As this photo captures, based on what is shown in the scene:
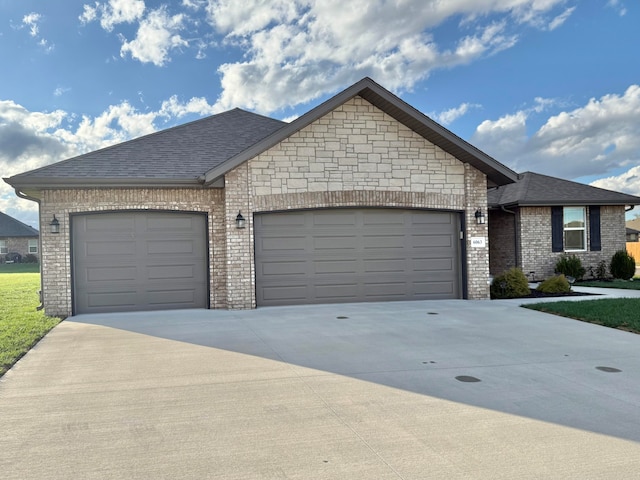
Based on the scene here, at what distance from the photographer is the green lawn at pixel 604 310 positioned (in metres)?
8.88

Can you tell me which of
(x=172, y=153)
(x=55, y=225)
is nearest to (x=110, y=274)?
(x=55, y=225)

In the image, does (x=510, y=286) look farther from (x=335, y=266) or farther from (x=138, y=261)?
(x=138, y=261)

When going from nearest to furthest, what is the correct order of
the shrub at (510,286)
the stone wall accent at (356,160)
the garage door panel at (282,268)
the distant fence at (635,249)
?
the stone wall accent at (356,160), the garage door panel at (282,268), the shrub at (510,286), the distant fence at (635,249)

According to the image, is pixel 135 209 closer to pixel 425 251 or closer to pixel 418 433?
pixel 425 251

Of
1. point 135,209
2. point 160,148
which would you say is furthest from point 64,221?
point 160,148

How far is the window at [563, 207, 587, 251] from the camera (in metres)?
18.3

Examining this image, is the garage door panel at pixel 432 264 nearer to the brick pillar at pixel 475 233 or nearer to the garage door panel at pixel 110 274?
the brick pillar at pixel 475 233

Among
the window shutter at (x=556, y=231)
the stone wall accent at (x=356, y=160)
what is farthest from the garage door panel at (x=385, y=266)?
the window shutter at (x=556, y=231)

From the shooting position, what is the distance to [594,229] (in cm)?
1842

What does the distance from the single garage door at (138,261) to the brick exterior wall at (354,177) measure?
110 centimetres

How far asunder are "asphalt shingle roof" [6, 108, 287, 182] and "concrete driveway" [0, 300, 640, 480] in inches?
170

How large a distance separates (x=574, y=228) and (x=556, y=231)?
979 mm

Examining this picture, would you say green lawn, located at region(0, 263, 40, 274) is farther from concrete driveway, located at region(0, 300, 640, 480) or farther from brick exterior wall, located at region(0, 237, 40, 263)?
concrete driveway, located at region(0, 300, 640, 480)

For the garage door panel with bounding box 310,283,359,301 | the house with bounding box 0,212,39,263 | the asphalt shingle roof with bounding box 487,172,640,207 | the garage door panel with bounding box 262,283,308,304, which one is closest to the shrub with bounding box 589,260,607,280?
the asphalt shingle roof with bounding box 487,172,640,207
